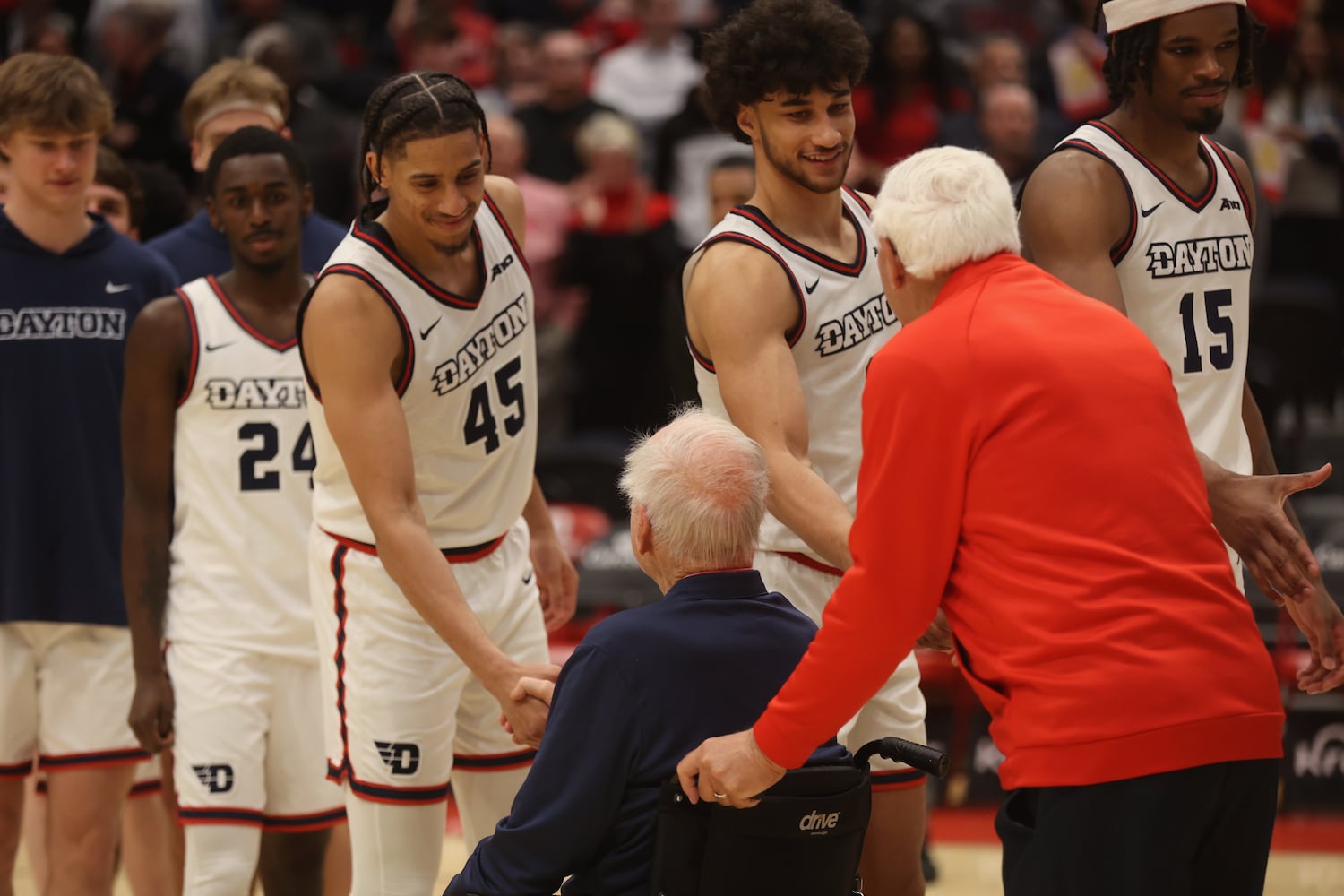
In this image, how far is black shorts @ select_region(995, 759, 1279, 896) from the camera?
2787 mm

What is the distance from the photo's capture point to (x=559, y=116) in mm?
9492

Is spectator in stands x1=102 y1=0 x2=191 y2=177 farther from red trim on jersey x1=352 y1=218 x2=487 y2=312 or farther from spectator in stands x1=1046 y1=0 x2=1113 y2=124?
red trim on jersey x1=352 y1=218 x2=487 y2=312

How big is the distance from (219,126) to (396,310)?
6.24 feet

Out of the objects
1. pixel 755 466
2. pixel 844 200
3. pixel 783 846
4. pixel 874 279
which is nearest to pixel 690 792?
pixel 783 846

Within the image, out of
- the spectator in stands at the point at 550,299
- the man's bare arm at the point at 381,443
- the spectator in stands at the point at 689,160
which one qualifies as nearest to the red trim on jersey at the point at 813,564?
the man's bare arm at the point at 381,443

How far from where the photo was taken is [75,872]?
4707 mm

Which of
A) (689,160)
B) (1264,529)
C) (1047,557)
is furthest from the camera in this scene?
(689,160)

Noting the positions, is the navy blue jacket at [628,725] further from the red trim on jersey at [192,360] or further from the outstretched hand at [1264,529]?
the red trim on jersey at [192,360]

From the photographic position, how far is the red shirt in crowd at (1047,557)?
2764mm

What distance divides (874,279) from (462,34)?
24.2 feet

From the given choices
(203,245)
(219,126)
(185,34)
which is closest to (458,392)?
(203,245)

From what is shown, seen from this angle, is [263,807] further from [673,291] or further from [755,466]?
[673,291]

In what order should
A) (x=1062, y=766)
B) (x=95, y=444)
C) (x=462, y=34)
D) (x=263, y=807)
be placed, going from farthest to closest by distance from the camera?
(x=462, y=34) → (x=95, y=444) → (x=263, y=807) → (x=1062, y=766)

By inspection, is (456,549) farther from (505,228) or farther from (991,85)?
(991,85)
